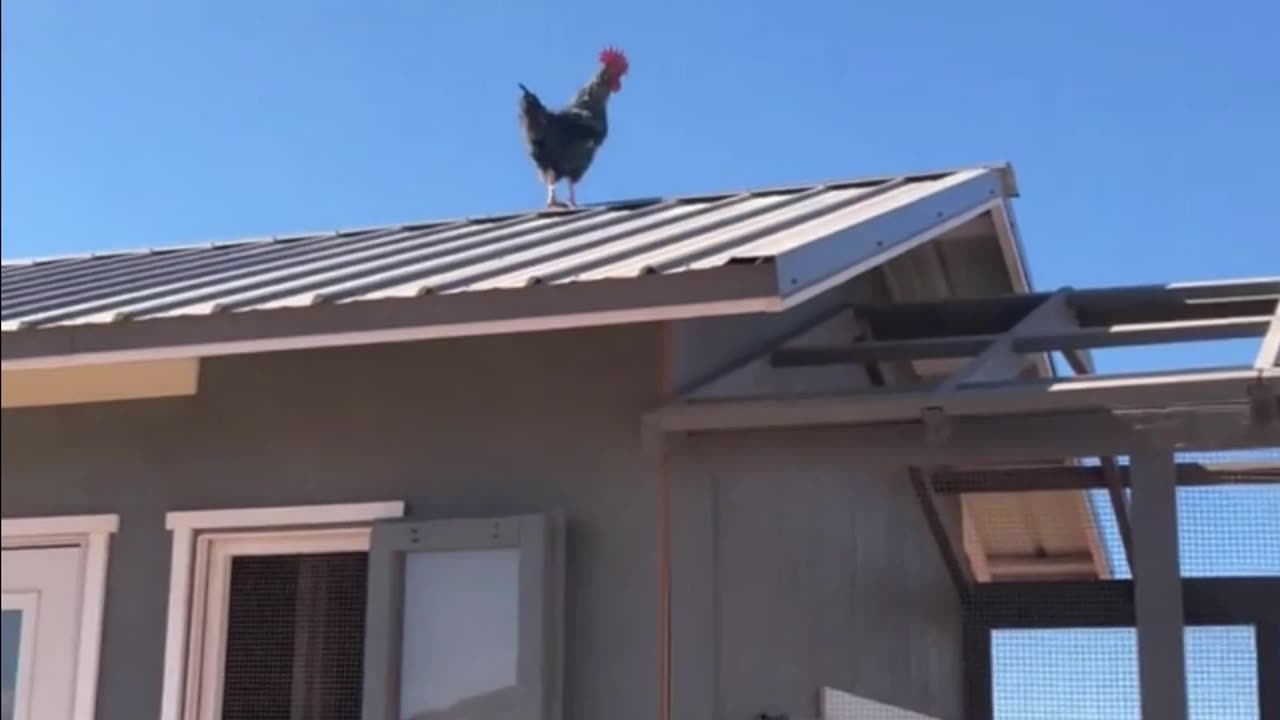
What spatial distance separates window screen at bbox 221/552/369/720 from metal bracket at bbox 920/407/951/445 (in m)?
1.36

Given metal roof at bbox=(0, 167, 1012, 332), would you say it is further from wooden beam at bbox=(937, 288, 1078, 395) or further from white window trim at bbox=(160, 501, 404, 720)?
white window trim at bbox=(160, 501, 404, 720)

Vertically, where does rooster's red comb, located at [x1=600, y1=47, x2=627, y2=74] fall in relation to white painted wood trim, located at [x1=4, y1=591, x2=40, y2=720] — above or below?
above

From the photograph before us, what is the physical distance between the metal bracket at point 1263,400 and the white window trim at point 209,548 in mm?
1985

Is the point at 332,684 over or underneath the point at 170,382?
underneath

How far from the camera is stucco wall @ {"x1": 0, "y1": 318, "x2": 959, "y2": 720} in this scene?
430cm

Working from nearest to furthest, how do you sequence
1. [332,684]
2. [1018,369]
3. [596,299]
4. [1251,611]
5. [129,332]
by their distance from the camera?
[596,299] → [129,332] → [1251,611] → [332,684] → [1018,369]

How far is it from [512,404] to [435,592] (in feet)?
1.58

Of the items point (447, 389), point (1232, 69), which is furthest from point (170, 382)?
point (1232, 69)

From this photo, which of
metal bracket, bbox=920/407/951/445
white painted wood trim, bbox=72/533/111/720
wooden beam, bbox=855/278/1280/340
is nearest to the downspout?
metal bracket, bbox=920/407/951/445

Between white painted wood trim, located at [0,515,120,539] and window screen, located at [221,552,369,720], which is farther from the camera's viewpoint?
white painted wood trim, located at [0,515,120,539]

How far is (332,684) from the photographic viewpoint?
4.47m

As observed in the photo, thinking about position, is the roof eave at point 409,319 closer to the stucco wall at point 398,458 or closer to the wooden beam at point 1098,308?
the stucco wall at point 398,458

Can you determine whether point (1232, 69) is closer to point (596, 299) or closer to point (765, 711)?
point (765, 711)

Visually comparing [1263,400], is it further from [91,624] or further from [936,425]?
[91,624]
